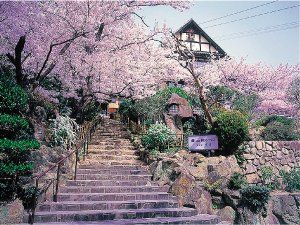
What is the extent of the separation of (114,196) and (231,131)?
18.1 feet

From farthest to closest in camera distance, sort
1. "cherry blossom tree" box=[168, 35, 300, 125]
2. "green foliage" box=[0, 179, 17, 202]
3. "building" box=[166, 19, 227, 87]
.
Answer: "building" box=[166, 19, 227, 87] < "cherry blossom tree" box=[168, 35, 300, 125] < "green foliage" box=[0, 179, 17, 202]

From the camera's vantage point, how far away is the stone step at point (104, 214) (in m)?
8.21

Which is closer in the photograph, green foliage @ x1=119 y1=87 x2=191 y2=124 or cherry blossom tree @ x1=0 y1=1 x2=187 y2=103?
cherry blossom tree @ x1=0 y1=1 x2=187 y2=103

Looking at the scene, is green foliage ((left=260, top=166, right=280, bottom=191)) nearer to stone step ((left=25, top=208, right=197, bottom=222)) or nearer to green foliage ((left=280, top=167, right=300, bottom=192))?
green foliage ((left=280, top=167, right=300, bottom=192))

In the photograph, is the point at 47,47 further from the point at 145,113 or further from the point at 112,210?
the point at 145,113

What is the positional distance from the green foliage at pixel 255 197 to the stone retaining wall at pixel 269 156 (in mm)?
2926

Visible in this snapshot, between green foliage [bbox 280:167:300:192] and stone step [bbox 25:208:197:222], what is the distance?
5.56 m

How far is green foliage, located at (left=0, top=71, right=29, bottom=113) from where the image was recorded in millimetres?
8461

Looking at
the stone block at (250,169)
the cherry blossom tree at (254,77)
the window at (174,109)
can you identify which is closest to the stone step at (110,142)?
the window at (174,109)

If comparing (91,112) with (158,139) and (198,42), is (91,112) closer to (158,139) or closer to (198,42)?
(158,139)

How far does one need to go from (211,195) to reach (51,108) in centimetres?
884

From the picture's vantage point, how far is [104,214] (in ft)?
27.9

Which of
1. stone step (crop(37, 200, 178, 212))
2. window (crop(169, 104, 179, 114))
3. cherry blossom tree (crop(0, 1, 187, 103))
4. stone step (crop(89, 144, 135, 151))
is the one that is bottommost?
stone step (crop(37, 200, 178, 212))

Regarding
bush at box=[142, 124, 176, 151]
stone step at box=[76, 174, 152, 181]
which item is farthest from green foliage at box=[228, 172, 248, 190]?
bush at box=[142, 124, 176, 151]
